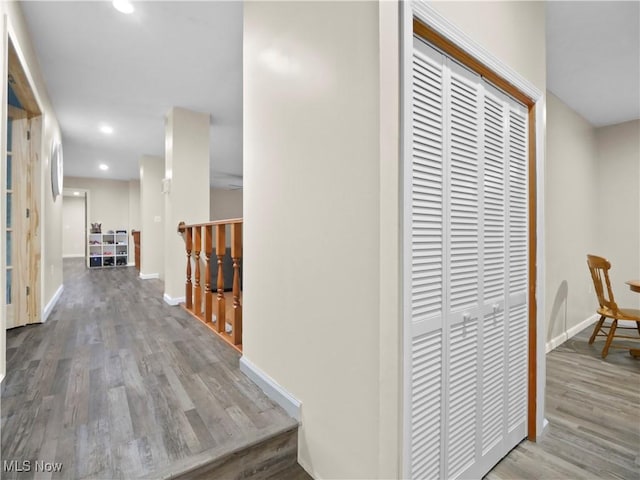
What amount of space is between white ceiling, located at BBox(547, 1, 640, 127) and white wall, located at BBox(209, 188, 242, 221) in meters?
9.86

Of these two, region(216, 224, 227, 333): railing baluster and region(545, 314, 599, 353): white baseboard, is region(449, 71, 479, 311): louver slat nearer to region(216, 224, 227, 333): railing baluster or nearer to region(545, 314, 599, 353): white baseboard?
region(216, 224, 227, 333): railing baluster

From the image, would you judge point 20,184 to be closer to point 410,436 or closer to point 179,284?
point 179,284

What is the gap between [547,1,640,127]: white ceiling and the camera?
203cm

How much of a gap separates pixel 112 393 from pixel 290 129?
1.61m

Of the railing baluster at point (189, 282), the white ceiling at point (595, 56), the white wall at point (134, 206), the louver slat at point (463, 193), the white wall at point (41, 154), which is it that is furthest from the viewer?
the white wall at point (134, 206)

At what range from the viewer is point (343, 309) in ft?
3.78

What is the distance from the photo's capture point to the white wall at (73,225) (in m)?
10.2

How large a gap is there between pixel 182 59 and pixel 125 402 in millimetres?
2749

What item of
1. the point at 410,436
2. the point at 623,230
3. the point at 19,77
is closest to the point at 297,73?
the point at 410,436

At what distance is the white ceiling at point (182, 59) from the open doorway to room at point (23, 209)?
1.81 ft

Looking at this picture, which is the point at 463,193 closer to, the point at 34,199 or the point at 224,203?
the point at 34,199

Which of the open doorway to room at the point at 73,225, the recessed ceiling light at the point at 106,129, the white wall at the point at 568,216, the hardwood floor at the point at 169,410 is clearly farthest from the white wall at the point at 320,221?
the open doorway to room at the point at 73,225

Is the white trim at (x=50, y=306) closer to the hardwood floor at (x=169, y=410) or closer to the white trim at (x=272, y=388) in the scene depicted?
the hardwood floor at (x=169, y=410)

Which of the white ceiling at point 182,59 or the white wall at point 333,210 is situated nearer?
the white wall at point 333,210
